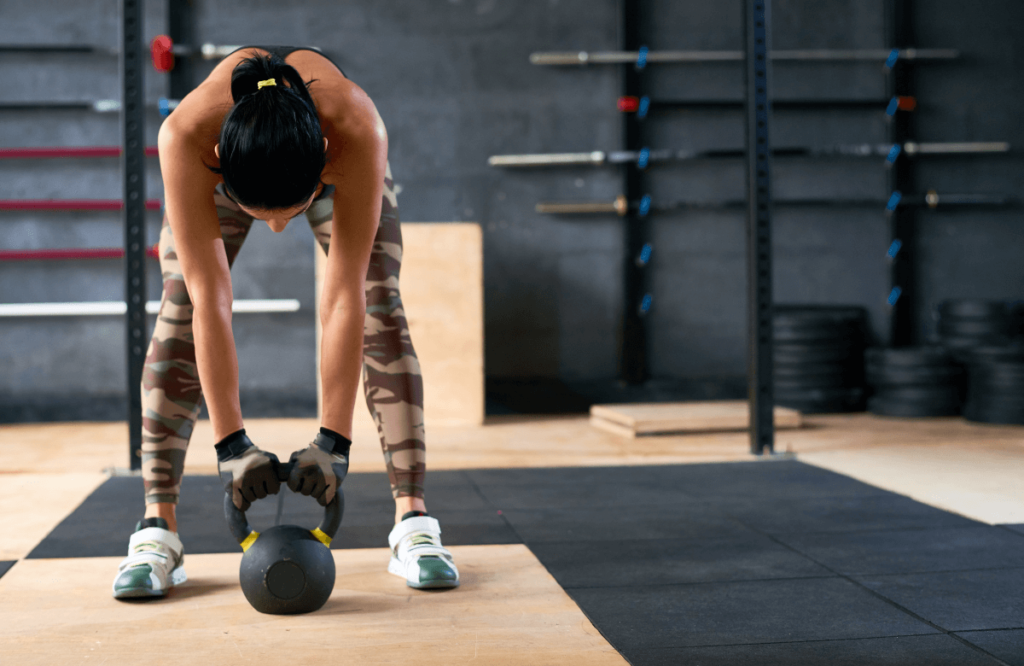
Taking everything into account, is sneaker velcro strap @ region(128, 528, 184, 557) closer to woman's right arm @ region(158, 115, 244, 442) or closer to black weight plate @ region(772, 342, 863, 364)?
woman's right arm @ region(158, 115, 244, 442)

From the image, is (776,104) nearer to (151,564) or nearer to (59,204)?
(59,204)

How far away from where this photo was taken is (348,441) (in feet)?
4.90

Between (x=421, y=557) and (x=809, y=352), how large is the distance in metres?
3.48

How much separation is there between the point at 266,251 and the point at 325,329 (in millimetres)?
3496

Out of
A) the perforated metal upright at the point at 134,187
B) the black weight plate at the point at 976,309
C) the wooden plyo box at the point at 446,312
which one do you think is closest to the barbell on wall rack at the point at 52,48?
the wooden plyo box at the point at 446,312

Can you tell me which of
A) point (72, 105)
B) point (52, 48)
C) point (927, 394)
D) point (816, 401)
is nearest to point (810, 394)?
point (816, 401)

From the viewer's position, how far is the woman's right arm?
4.70ft

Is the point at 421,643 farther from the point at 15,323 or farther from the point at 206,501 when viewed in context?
the point at 15,323

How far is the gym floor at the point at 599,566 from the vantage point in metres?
1.38

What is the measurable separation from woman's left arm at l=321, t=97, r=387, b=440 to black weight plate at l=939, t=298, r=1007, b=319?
13.6 feet

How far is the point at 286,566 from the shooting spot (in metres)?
1.46

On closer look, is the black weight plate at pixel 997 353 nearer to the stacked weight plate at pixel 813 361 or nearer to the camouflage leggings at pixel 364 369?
the stacked weight plate at pixel 813 361

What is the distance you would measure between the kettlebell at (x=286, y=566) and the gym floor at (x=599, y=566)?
0.03m

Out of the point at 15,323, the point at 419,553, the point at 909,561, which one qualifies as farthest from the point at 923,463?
the point at 15,323
